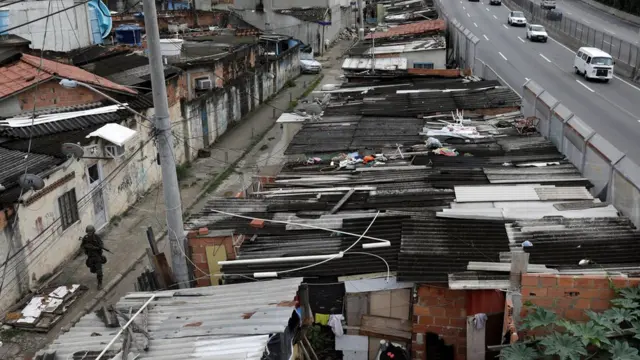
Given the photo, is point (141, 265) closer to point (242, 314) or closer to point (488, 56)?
point (242, 314)

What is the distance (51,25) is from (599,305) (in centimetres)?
3105

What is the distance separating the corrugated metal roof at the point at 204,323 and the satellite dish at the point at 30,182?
6.81m

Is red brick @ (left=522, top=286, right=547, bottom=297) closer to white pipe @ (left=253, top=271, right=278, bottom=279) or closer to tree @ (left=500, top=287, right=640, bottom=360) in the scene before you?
tree @ (left=500, top=287, right=640, bottom=360)

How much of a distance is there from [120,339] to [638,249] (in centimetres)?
851

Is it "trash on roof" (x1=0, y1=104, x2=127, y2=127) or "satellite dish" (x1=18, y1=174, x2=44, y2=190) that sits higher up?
"trash on roof" (x1=0, y1=104, x2=127, y2=127)

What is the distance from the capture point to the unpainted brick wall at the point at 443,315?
10.7 meters

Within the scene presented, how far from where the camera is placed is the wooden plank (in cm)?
1119

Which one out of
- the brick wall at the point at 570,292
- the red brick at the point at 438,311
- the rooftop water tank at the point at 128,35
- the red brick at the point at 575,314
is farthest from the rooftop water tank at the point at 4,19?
the red brick at the point at 575,314

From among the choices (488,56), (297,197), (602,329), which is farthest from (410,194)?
(488,56)

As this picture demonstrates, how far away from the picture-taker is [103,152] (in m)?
20.9

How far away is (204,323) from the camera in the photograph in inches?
376

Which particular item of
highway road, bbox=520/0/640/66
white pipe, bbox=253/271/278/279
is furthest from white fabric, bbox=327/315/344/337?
highway road, bbox=520/0/640/66

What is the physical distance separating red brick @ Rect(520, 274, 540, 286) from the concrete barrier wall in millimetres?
3211

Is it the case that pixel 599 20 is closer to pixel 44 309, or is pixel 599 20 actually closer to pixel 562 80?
pixel 562 80
